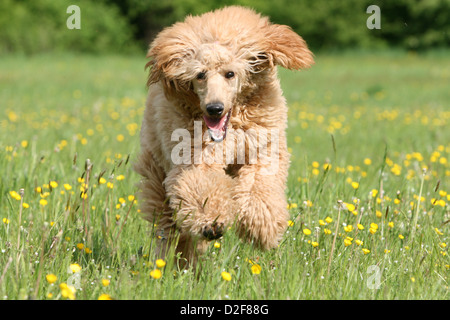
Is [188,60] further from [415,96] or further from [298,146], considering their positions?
[415,96]

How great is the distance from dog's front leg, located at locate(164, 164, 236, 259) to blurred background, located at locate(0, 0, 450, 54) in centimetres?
2166

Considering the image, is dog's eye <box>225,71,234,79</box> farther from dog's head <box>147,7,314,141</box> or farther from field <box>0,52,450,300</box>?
field <box>0,52,450,300</box>

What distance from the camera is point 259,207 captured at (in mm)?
2990

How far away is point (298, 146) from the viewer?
23.6 feet

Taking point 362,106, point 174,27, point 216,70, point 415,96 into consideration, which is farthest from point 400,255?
point 415,96

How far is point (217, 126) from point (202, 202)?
1.26 ft

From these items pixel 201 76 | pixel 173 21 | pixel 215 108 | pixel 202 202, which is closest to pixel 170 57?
pixel 201 76

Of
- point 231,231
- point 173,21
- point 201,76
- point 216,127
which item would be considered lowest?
point 231,231

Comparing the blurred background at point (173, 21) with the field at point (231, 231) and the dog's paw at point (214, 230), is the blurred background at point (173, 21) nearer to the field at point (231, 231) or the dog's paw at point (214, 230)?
the field at point (231, 231)

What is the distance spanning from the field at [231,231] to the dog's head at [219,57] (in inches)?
20.8

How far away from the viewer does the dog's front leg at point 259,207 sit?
298 centimetres

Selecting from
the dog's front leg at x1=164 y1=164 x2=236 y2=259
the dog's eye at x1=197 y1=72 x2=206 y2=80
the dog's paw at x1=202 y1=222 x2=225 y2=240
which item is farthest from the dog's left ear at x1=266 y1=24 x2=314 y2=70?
the dog's paw at x1=202 y1=222 x2=225 y2=240

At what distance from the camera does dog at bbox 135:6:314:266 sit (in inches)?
117

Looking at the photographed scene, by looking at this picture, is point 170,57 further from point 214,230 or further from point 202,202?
point 214,230
